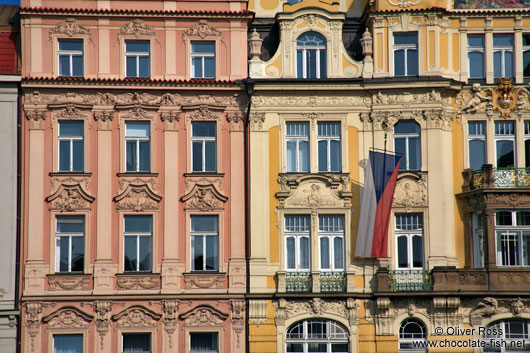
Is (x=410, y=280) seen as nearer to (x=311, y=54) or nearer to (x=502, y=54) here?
(x=311, y=54)

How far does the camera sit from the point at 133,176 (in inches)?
1538

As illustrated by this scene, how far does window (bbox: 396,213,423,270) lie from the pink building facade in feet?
20.6

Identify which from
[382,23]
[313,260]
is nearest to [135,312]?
[313,260]

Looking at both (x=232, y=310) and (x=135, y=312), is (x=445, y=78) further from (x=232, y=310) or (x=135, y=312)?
(x=135, y=312)

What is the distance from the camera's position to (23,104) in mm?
39219

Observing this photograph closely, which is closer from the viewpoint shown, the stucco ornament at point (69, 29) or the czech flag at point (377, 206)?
the czech flag at point (377, 206)

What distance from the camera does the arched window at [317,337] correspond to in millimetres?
38375

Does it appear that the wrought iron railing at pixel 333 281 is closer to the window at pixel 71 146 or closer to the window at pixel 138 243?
the window at pixel 138 243

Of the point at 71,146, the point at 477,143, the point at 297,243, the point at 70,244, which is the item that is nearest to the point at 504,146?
the point at 477,143

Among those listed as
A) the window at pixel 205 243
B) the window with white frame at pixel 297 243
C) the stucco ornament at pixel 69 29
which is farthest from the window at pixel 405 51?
the stucco ornament at pixel 69 29

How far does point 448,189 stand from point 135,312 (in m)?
13.3

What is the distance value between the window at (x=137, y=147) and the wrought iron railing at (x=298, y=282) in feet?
23.4

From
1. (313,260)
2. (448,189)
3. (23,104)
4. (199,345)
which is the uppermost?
(23,104)

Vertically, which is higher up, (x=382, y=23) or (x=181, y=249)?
(x=382, y=23)
